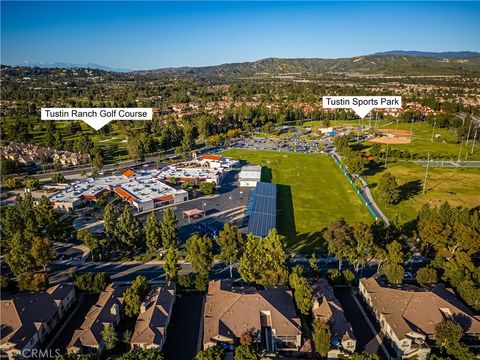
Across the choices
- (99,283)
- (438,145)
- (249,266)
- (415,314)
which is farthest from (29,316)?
(438,145)

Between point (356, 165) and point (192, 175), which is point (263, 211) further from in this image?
point (356, 165)

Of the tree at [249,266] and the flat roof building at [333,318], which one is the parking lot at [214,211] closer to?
the tree at [249,266]

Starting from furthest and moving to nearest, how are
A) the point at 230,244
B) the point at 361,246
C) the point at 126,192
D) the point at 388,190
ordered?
the point at 126,192 → the point at 388,190 → the point at 230,244 → the point at 361,246

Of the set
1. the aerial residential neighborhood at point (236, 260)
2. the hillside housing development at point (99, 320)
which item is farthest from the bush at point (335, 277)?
the hillside housing development at point (99, 320)

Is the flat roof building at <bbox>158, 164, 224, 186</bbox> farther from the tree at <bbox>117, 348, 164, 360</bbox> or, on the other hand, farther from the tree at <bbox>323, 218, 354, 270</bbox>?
the tree at <bbox>117, 348, 164, 360</bbox>

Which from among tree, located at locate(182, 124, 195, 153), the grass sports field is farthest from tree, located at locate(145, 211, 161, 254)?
the grass sports field

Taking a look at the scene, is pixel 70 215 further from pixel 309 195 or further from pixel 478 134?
pixel 478 134
